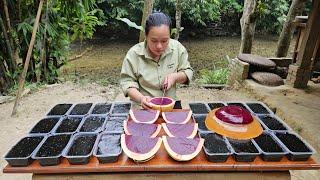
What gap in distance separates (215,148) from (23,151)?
3.71ft

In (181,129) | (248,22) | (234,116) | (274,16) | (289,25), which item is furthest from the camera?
(274,16)

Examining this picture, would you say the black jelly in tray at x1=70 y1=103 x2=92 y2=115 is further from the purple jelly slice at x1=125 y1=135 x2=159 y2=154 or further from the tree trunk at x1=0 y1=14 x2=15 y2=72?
the tree trunk at x1=0 y1=14 x2=15 y2=72

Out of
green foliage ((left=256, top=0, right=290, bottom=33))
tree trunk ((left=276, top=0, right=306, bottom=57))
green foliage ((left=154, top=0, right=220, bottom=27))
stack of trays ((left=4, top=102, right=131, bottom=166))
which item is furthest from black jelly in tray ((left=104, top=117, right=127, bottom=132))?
green foliage ((left=256, top=0, right=290, bottom=33))

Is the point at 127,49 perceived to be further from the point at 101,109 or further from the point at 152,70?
the point at 101,109

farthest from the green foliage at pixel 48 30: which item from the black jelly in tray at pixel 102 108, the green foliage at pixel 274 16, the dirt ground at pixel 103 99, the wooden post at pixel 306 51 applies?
the green foliage at pixel 274 16

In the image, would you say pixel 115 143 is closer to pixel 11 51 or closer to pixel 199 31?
pixel 11 51

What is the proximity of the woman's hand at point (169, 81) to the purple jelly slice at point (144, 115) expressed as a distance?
1.24 ft

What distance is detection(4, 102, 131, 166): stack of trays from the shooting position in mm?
1637

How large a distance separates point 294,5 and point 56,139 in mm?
6744

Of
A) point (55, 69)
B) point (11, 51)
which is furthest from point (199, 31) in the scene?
point (11, 51)

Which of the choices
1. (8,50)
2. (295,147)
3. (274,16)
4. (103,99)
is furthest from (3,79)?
(274,16)

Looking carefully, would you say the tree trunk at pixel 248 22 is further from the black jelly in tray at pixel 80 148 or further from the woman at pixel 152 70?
the black jelly in tray at pixel 80 148

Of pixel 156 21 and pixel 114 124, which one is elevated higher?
pixel 156 21

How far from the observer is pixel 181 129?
1.95m
